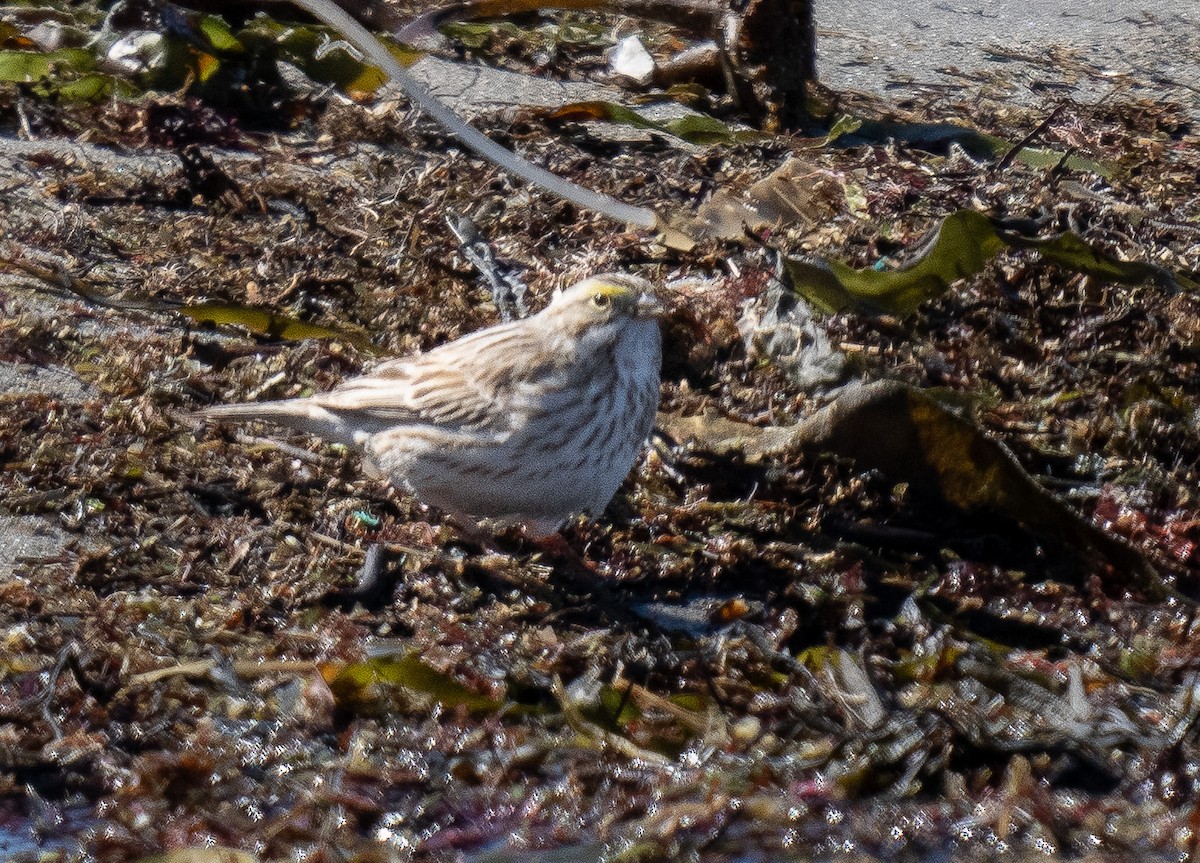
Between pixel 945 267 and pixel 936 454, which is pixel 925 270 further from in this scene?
pixel 936 454

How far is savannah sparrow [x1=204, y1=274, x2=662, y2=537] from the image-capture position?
436 cm

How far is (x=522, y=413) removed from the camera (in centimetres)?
445

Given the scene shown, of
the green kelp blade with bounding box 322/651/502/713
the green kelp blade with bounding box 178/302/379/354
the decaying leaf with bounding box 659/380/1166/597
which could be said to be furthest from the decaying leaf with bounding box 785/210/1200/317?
the green kelp blade with bounding box 322/651/502/713

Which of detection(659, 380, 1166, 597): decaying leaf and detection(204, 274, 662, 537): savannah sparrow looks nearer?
detection(659, 380, 1166, 597): decaying leaf

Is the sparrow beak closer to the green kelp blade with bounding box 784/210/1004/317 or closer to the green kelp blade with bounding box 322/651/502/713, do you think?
the green kelp blade with bounding box 784/210/1004/317

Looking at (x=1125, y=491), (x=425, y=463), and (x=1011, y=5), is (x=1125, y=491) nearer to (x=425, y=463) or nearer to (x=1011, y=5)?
(x=425, y=463)

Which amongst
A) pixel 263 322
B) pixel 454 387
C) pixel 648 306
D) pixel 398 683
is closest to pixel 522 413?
pixel 454 387

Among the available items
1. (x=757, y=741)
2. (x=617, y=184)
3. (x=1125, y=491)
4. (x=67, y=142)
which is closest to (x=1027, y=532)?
(x=1125, y=491)

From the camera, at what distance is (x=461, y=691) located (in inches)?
145

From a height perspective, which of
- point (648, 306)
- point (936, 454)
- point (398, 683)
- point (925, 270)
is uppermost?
point (925, 270)

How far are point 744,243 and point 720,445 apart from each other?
129 centimetres

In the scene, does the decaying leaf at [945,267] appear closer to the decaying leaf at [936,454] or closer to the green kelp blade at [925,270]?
the green kelp blade at [925,270]

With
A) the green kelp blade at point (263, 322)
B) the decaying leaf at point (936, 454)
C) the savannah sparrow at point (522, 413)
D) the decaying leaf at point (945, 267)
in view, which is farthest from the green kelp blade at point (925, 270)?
the green kelp blade at point (263, 322)

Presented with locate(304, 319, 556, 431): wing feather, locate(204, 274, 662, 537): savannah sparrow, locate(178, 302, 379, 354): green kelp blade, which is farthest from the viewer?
locate(178, 302, 379, 354): green kelp blade
